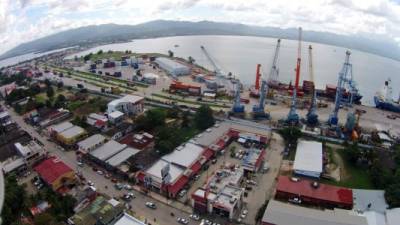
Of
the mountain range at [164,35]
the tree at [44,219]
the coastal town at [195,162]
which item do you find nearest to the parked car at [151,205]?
→ the coastal town at [195,162]

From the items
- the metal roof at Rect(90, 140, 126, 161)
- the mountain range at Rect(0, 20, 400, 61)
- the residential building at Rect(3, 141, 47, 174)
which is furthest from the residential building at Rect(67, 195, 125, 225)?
the mountain range at Rect(0, 20, 400, 61)

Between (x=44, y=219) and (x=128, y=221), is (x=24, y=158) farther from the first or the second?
(x=128, y=221)

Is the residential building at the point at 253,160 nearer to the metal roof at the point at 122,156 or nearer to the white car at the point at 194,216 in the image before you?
the white car at the point at 194,216

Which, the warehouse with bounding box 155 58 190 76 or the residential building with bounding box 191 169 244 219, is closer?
Result: the residential building with bounding box 191 169 244 219

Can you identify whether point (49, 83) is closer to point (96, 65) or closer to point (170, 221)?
point (96, 65)

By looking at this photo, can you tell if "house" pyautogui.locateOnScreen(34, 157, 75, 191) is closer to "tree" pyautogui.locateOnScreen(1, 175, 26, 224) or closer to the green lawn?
"tree" pyautogui.locateOnScreen(1, 175, 26, 224)

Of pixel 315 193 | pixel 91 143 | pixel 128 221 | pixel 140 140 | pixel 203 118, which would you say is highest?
pixel 203 118

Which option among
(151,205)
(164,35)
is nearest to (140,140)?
(151,205)
